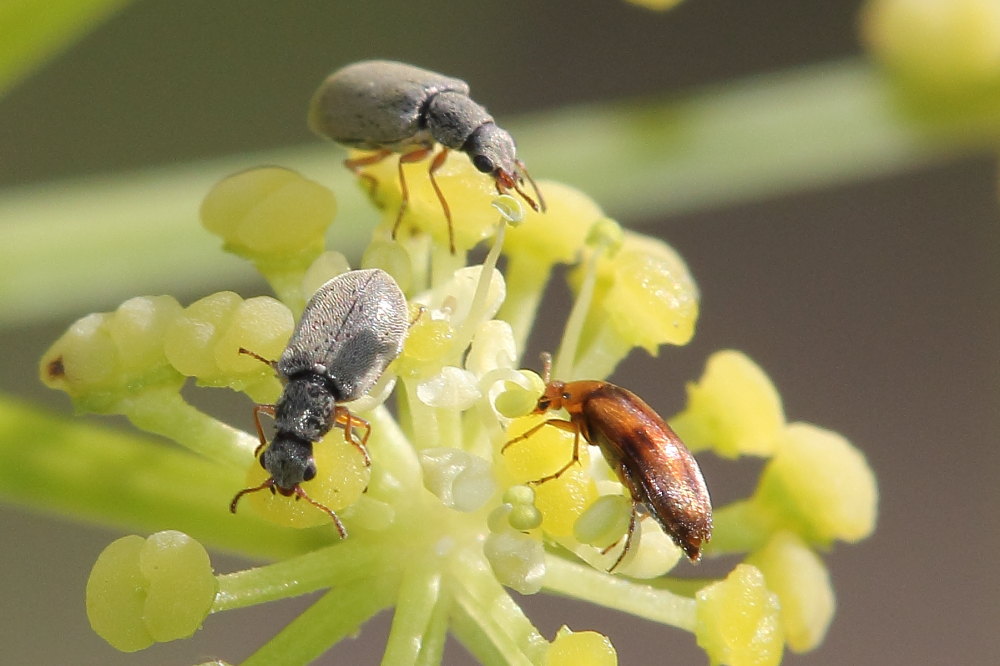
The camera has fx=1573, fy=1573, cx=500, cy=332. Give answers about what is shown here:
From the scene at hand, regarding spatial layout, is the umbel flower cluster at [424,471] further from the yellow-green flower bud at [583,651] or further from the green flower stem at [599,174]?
the green flower stem at [599,174]

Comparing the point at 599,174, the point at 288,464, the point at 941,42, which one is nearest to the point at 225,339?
the point at 288,464

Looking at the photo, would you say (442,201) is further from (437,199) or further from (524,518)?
(524,518)

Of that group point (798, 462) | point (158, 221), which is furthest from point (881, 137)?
point (158, 221)

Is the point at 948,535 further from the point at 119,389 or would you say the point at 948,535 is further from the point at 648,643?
the point at 119,389

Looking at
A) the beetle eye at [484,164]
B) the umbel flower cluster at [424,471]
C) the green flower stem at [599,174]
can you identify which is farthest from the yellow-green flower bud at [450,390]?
the green flower stem at [599,174]

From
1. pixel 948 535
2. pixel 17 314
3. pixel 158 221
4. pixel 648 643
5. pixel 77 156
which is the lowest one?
pixel 648 643

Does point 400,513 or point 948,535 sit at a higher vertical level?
point 400,513

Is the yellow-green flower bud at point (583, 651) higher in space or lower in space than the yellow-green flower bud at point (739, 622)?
lower
